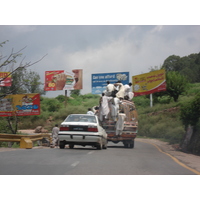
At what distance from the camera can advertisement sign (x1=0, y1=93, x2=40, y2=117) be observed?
45.9 meters

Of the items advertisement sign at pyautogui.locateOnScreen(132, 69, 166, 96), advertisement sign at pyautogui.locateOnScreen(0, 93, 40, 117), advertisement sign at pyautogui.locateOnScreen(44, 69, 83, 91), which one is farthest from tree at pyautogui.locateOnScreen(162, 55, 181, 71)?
advertisement sign at pyautogui.locateOnScreen(0, 93, 40, 117)

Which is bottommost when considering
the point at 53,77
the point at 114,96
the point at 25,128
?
the point at 25,128

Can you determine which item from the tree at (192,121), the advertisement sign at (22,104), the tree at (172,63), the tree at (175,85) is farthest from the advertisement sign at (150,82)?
the tree at (192,121)

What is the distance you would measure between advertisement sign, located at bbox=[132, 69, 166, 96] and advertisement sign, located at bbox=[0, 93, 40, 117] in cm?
1821

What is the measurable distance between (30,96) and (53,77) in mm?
8436

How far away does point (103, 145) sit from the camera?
16844 millimetres

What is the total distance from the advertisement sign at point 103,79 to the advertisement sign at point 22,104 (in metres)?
8.60

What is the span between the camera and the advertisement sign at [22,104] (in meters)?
45.9

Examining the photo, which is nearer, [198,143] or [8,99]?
[198,143]

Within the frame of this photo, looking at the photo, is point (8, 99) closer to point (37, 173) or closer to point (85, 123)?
point (85, 123)

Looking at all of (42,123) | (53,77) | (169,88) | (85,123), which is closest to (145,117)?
(169,88)

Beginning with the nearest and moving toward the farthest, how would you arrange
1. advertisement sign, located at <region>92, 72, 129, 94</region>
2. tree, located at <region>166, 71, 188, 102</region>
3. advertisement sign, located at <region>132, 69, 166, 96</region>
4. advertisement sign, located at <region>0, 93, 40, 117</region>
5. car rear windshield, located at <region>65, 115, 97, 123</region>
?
car rear windshield, located at <region>65, 115, 97, 123</region>, advertisement sign, located at <region>0, 93, 40, 117</region>, advertisement sign, located at <region>92, 72, 129, 94</region>, advertisement sign, located at <region>132, 69, 166, 96</region>, tree, located at <region>166, 71, 188, 102</region>

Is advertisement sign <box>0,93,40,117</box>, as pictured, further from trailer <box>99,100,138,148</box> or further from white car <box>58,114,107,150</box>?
white car <box>58,114,107,150</box>

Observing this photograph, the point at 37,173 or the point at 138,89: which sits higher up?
the point at 138,89
